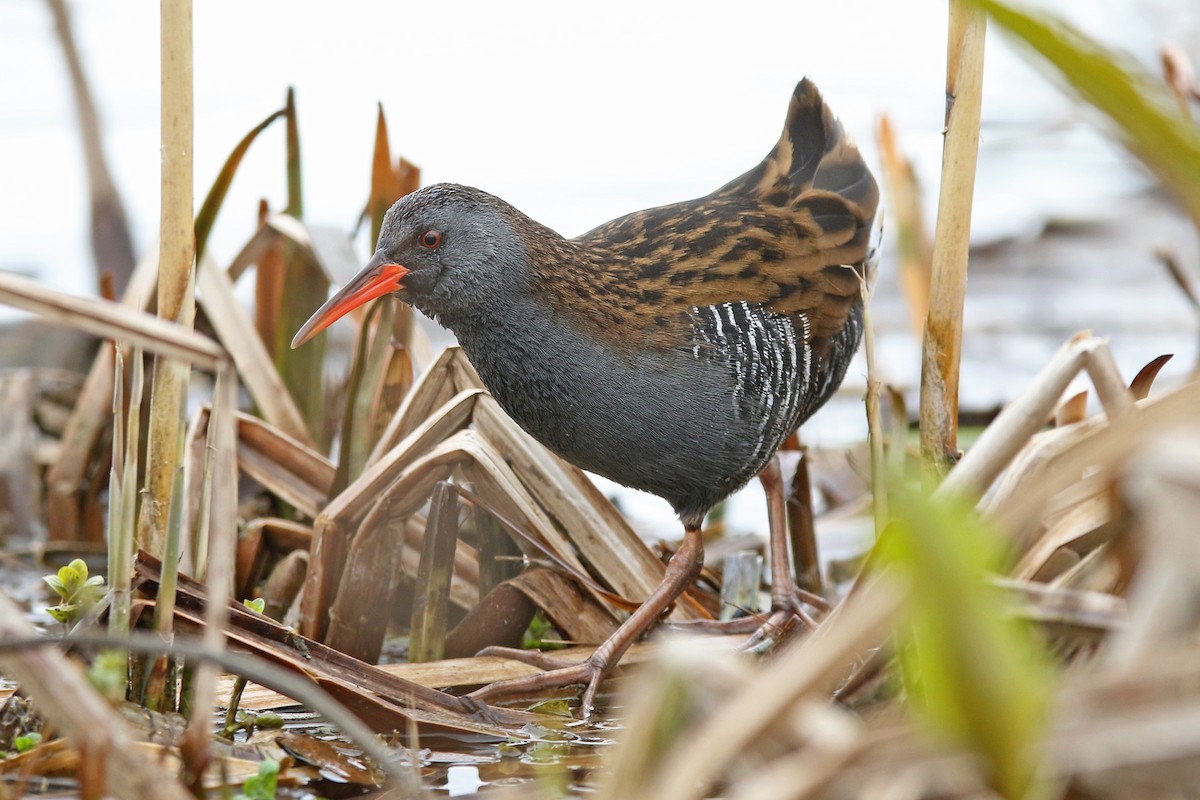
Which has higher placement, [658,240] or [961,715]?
[658,240]

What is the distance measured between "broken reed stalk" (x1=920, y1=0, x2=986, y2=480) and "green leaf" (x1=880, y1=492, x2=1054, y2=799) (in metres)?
1.17

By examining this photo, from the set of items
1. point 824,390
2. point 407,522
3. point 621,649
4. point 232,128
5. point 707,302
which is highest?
point 232,128

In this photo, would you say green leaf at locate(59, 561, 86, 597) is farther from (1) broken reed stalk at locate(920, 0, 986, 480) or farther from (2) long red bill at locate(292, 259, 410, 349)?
(1) broken reed stalk at locate(920, 0, 986, 480)

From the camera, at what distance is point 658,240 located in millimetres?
2830

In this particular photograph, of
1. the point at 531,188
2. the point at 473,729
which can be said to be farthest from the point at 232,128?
the point at 473,729

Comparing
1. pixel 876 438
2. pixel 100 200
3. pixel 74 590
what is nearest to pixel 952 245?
pixel 876 438

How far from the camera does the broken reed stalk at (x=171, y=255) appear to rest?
1983 millimetres

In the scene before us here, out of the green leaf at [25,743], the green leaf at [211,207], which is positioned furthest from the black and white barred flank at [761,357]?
the green leaf at [25,743]

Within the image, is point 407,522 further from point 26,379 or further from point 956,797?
point 956,797

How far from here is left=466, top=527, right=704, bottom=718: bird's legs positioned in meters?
2.42

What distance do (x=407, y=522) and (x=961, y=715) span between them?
182cm

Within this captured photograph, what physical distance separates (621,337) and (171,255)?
86 cm

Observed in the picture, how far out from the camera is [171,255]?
2043 millimetres

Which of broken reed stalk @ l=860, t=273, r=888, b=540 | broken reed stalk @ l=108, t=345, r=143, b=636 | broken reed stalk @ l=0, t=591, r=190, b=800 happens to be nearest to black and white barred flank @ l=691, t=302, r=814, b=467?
broken reed stalk @ l=860, t=273, r=888, b=540
